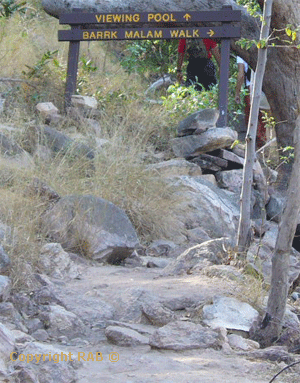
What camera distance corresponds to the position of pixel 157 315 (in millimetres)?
4211

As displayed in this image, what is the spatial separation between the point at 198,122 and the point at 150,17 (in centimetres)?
165

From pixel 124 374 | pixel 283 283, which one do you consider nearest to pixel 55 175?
pixel 283 283

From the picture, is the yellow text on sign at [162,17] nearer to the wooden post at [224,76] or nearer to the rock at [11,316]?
the wooden post at [224,76]

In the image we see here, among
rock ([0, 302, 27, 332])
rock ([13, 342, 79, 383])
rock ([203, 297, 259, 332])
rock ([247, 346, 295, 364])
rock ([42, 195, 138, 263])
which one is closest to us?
rock ([13, 342, 79, 383])

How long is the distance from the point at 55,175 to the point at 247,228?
212 cm

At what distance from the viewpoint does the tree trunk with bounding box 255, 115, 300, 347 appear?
14.0ft

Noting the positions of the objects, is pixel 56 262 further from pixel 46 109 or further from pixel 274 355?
pixel 46 109

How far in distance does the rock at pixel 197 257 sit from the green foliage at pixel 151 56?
7.59 metres

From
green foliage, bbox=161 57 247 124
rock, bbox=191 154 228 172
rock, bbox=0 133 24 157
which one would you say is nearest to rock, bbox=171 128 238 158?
rock, bbox=191 154 228 172

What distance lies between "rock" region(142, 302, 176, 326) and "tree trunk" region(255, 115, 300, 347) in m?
0.53

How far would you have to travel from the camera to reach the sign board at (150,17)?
905 cm

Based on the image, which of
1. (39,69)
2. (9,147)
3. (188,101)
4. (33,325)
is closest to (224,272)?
(33,325)

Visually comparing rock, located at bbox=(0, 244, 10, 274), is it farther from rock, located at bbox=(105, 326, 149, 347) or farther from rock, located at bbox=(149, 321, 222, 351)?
rock, located at bbox=(149, 321, 222, 351)

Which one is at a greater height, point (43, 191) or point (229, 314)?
point (43, 191)
